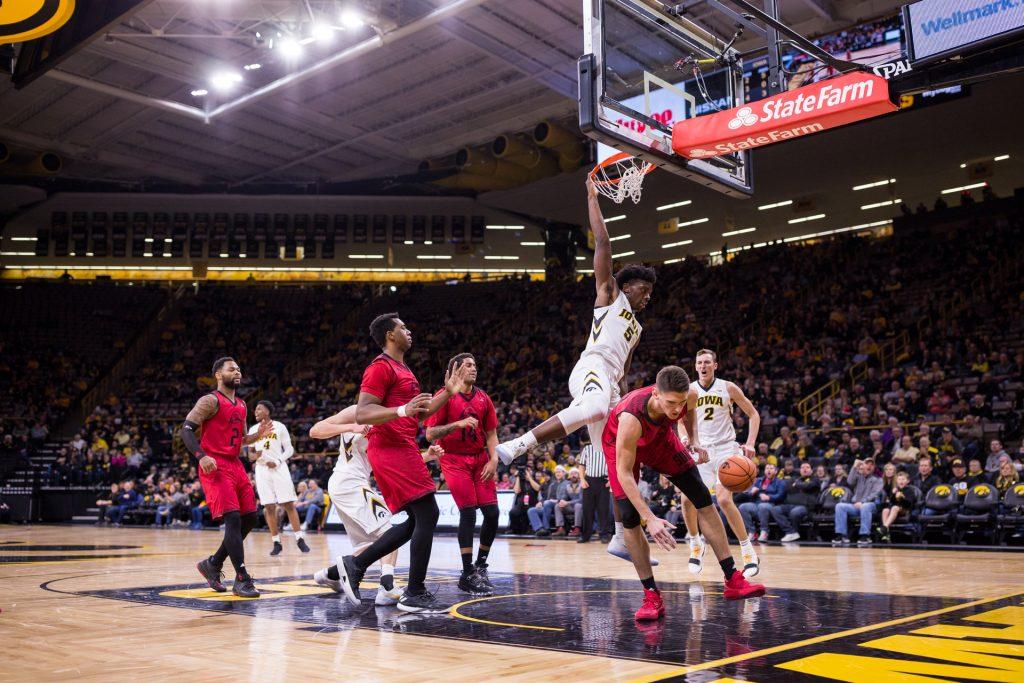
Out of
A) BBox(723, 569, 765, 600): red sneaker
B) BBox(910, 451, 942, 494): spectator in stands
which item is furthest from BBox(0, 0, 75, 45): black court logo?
BBox(910, 451, 942, 494): spectator in stands

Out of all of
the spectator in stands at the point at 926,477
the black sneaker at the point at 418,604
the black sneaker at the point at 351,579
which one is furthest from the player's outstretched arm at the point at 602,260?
the spectator in stands at the point at 926,477

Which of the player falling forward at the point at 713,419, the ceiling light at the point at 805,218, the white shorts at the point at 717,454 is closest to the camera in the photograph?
the player falling forward at the point at 713,419

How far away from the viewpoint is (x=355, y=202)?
31.9 meters

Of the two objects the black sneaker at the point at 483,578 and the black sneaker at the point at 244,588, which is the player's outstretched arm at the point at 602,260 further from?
the black sneaker at the point at 244,588

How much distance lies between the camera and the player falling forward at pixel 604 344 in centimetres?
649

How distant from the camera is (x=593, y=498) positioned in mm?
14695

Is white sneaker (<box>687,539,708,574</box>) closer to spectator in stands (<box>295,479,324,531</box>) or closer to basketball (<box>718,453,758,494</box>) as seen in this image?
basketball (<box>718,453,758,494</box>)

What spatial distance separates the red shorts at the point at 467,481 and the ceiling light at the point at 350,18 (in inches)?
488

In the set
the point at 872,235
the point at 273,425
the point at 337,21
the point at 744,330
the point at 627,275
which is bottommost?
the point at 273,425

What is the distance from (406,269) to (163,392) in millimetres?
9963

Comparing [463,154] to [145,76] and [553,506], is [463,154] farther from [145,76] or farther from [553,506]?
[553,506]

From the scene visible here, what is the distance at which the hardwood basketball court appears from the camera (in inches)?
164

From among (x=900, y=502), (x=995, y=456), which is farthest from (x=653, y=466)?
(x=995, y=456)

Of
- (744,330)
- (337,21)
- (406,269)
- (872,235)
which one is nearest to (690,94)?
(337,21)
